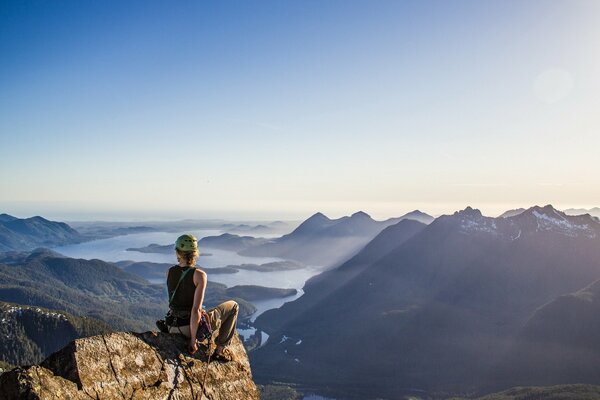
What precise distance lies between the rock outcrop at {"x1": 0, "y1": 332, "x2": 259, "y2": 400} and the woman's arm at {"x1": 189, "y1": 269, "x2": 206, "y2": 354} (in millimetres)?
637

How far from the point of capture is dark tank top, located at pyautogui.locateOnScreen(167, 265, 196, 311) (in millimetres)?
13501

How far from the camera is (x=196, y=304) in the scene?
13156 mm

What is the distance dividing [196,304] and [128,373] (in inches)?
105

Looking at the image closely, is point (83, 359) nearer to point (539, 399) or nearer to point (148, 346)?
point (148, 346)

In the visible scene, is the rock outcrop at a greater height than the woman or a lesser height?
lesser

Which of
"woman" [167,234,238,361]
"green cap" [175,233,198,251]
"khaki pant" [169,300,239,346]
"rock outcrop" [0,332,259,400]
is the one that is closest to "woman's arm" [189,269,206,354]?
"woman" [167,234,238,361]

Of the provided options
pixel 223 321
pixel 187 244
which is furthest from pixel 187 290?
pixel 223 321

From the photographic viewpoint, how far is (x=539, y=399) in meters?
185

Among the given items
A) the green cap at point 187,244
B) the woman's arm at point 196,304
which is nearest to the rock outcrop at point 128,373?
the woman's arm at point 196,304

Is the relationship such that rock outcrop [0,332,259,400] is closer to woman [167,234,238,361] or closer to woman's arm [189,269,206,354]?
woman [167,234,238,361]

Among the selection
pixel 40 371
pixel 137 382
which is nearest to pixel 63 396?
pixel 40 371

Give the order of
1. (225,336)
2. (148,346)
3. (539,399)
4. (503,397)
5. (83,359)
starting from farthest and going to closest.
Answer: (503,397), (539,399), (225,336), (148,346), (83,359)

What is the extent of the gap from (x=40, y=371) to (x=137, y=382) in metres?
2.58

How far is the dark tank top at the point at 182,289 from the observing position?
44.3ft
